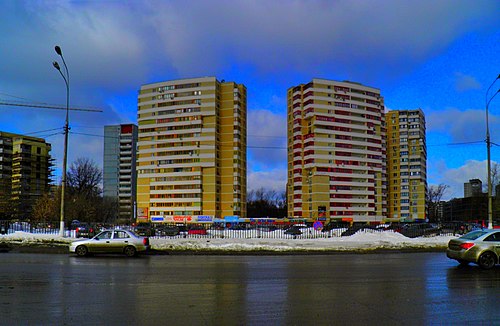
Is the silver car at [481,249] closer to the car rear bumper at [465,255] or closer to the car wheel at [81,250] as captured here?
the car rear bumper at [465,255]

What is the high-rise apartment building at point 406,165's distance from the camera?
145375mm

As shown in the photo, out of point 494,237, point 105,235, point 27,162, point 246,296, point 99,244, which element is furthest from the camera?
point 27,162

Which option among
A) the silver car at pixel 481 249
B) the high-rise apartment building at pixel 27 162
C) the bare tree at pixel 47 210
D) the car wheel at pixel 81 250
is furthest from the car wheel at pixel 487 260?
the high-rise apartment building at pixel 27 162

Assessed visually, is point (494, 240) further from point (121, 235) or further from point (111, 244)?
point (111, 244)

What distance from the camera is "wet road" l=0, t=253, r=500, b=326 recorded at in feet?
26.3

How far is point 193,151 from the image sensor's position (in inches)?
4830

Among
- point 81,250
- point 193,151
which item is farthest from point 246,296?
point 193,151

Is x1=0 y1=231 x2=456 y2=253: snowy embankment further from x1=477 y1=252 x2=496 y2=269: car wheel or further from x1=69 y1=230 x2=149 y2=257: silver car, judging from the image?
x1=477 y1=252 x2=496 y2=269: car wheel

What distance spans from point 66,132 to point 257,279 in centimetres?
2128

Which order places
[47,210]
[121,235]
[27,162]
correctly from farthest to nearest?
[27,162] < [47,210] < [121,235]

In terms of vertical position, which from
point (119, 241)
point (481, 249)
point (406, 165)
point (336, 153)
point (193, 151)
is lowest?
point (119, 241)

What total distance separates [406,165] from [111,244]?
462ft

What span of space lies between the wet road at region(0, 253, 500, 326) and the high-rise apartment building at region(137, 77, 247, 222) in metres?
103

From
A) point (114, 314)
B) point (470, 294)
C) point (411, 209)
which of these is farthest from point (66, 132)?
point (411, 209)
